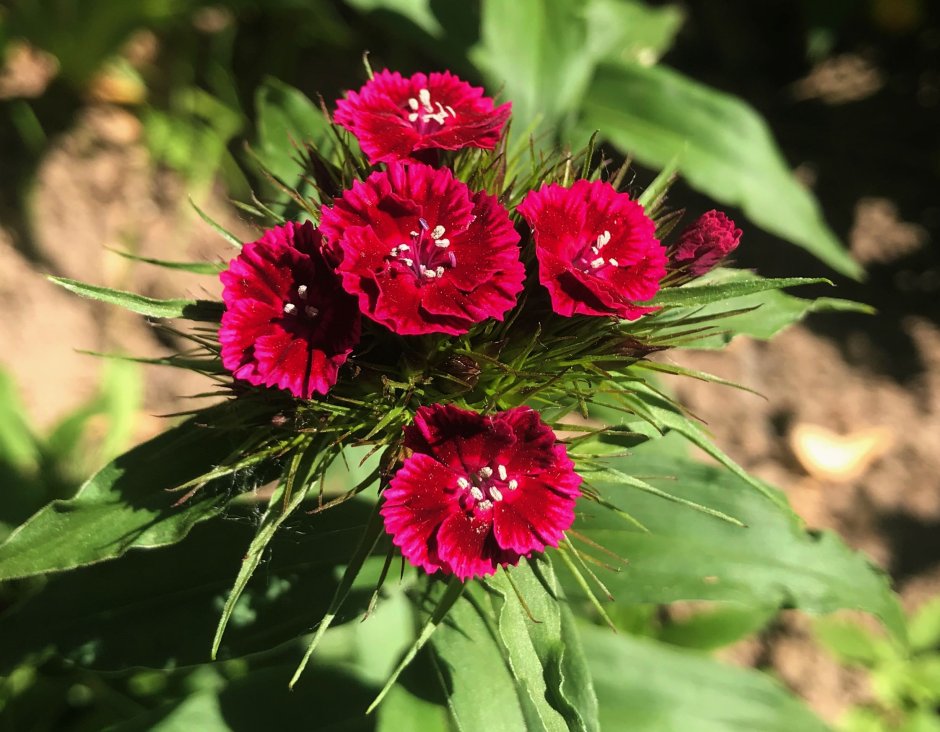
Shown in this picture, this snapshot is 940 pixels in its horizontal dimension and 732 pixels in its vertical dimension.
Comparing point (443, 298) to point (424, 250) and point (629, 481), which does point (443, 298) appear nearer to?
point (424, 250)

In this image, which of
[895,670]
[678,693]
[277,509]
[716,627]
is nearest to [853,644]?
[895,670]

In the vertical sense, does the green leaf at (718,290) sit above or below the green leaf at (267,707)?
above

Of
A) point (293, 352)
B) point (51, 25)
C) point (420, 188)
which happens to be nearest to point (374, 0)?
point (51, 25)

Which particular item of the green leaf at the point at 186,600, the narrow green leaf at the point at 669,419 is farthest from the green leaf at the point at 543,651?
the green leaf at the point at 186,600

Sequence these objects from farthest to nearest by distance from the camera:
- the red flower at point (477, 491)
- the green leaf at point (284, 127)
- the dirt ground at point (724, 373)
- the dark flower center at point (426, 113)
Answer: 1. the dirt ground at point (724, 373)
2. the green leaf at point (284, 127)
3. the dark flower center at point (426, 113)
4. the red flower at point (477, 491)

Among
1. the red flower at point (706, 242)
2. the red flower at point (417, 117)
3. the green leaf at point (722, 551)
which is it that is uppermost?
the red flower at point (706, 242)

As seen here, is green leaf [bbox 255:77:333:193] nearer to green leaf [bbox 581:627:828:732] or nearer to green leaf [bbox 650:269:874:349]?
green leaf [bbox 650:269:874:349]

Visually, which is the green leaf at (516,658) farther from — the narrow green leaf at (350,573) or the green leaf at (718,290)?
the green leaf at (718,290)
